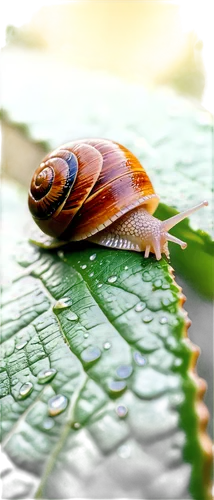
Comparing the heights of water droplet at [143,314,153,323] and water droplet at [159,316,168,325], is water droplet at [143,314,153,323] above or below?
below

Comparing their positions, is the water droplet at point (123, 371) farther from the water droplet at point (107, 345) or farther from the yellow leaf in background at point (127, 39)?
the yellow leaf in background at point (127, 39)

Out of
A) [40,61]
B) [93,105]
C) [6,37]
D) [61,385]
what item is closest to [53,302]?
[61,385]

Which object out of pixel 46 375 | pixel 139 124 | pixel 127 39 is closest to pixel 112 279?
pixel 46 375

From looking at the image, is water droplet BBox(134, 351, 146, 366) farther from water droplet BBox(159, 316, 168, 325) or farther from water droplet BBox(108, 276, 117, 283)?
water droplet BBox(108, 276, 117, 283)

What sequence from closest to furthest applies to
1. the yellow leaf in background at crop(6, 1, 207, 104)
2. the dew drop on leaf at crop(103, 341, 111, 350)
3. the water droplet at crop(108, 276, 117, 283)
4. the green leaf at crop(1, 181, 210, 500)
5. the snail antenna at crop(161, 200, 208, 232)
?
1. the green leaf at crop(1, 181, 210, 500)
2. the dew drop on leaf at crop(103, 341, 111, 350)
3. the water droplet at crop(108, 276, 117, 283)
4. the snail antenna at crop(161, 200, 208, 232)
5. the yellow leaf in background at crop(6, 1, 207, 104)

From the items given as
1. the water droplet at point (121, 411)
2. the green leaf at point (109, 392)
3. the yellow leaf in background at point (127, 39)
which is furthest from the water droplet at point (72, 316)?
the yellow leaf in background at point (127, 39)

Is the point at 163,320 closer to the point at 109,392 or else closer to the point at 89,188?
the point at 109,392

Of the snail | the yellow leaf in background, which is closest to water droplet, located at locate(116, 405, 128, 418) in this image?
the snail
